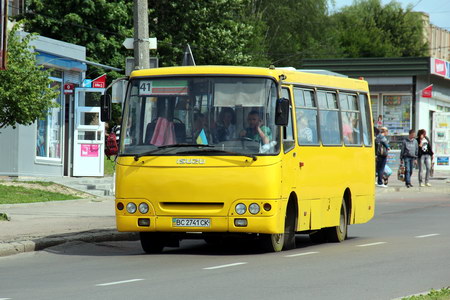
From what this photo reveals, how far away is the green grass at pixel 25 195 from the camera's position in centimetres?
2477

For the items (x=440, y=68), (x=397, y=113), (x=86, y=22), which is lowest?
(x=397, y=113)

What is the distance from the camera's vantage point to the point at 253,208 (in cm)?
1484

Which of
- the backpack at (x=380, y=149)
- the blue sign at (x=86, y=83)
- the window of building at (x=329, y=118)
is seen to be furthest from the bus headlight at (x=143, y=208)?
the backpack at (x=380, y=149)

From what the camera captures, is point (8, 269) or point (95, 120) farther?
point (95, 120)

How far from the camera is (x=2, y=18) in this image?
15984 millimetres

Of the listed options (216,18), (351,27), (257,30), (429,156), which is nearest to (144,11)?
(429,156)

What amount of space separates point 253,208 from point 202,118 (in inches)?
55.7

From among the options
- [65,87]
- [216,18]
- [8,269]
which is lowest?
[8,269]

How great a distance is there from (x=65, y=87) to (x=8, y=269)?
20593 mm

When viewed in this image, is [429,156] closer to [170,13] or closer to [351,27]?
A: [170,13]

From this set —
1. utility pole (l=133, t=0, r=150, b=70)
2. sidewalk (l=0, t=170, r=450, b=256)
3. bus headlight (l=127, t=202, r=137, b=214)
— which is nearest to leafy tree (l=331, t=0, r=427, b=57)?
sidewalk (l=0, t=170, r=450, b=256)

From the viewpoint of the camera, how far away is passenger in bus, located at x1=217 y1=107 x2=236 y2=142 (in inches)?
596

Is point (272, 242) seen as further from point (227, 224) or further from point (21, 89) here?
point (21, 89)

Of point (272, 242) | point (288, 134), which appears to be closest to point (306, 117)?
point (288, 134)
